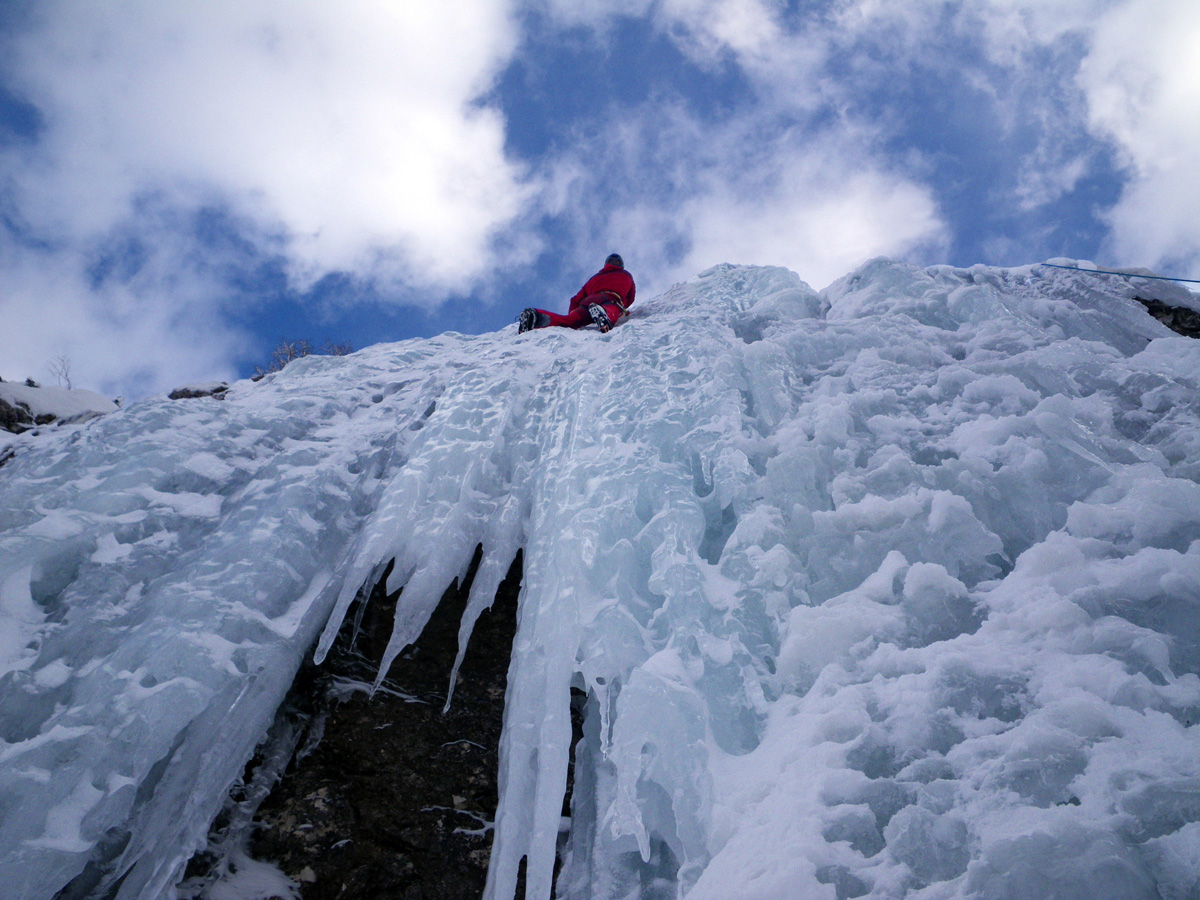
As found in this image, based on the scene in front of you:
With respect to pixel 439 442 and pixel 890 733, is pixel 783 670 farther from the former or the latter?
pixel 439 442

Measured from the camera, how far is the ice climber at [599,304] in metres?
6.31

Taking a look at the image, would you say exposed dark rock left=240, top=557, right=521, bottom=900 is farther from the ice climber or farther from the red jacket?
the red jacket

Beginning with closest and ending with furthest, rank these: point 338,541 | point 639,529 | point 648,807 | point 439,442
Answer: point 648,807, point 639,529, point 338,541, point 439,442

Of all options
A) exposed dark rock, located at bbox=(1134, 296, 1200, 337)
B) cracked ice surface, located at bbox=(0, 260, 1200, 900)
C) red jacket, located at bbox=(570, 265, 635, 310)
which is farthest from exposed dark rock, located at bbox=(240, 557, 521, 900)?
exposed dark rock, located at bbox=(1134, 296, 1200, 337)

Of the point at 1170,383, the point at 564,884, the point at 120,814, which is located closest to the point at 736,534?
the point at 564,884

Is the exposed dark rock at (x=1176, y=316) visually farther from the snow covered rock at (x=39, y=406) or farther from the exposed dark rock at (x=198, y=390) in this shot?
the snow covered rock at (x=39, y=406)

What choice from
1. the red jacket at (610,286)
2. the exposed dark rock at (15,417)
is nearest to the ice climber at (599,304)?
the red jacket at (610,286)

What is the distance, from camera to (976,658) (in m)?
2.11

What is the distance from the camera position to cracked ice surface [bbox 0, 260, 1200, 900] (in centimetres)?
180

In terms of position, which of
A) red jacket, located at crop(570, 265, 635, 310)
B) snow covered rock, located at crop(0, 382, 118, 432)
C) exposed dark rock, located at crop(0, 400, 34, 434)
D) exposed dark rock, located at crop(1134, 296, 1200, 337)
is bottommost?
exposed dark rock, located at crop(0, 400, 34, 434)

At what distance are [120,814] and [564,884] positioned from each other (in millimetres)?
1637

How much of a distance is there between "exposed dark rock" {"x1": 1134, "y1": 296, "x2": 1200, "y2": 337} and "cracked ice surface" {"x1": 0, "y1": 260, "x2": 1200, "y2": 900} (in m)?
0.68

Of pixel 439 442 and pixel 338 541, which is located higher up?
pixel 439 442

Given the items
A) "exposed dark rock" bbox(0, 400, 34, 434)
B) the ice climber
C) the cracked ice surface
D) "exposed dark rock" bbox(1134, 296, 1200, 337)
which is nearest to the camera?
the cracked ice surface
